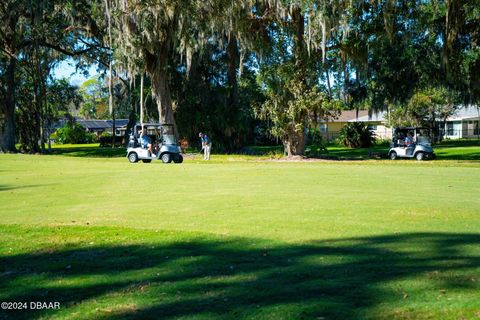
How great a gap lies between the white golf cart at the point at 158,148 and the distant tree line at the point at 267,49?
506 centimetres

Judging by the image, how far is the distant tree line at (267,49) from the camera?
2992 centimetres

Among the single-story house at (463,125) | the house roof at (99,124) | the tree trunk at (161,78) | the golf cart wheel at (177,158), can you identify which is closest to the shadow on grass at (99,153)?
the tree trunk at (161,78)

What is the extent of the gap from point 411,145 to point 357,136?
1758cm

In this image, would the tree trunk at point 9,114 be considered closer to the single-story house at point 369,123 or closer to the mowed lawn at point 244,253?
the mowed lawn at point 244,253

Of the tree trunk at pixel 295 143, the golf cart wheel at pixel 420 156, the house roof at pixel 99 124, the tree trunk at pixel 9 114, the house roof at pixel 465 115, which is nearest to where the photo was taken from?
the golf cart wheel at pixel 420 156

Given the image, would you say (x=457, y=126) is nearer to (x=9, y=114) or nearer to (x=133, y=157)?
(x=9, y=114)

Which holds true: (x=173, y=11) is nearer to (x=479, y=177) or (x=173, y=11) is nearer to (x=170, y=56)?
(x=170, y=56)

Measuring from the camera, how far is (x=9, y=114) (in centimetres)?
4172

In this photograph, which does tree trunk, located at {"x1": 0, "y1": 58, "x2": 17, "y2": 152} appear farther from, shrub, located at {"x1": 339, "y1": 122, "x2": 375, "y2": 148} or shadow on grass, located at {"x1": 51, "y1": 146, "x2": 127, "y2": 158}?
shrub, located at {"x1": 339, "y1": 122, "x2": 375, "y2": 148}

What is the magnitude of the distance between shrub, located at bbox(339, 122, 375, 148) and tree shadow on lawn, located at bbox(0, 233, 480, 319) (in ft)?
141

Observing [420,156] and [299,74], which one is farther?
[420,156]

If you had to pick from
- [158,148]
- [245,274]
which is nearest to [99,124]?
[158,148]

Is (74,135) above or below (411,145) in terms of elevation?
above

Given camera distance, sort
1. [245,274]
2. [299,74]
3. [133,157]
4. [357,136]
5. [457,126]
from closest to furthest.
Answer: [245,274], [133,157], [299,74], [357,136], [457,126]
